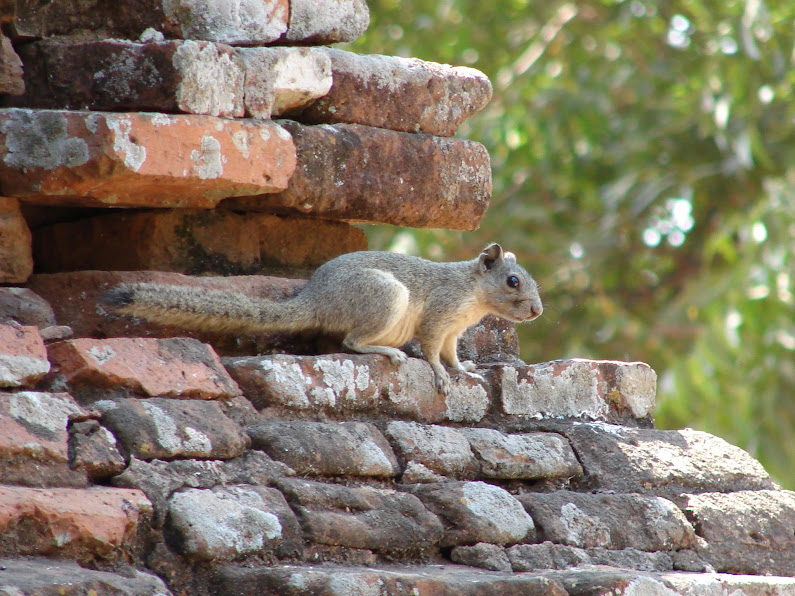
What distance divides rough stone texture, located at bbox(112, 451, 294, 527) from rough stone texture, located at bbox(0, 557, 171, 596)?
0.21m

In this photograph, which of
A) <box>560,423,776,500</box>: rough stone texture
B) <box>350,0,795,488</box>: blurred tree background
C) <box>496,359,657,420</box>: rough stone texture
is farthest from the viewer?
Answer: <box>350,0,795,488</box>: blurred tree background

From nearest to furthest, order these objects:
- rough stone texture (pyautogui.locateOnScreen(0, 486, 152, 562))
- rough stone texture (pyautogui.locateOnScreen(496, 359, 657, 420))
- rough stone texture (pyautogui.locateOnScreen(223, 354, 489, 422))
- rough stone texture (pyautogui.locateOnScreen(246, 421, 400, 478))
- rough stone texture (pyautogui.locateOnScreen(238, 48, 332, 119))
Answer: rough stone texture (pyautogui.locateOnScreen(0, 486, 152, 562)), rough stone texture (pyautogui.locateOnScreen(246, 421, 400, 478)), rough stone texture (pyautogui.locateOnScreen(223, 354, 489, 422)), rough stone texture (pyautogui.locateOnScreen(238, 48, 332, 119)), rough stone texture (pyautogui.locateOnScreen(496, 359, 657, 420))

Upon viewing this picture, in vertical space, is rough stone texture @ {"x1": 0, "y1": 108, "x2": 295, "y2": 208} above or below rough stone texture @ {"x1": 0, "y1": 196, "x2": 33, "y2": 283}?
above

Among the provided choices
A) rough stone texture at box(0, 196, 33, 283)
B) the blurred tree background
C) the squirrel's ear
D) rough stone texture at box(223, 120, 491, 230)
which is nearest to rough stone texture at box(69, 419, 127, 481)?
rough stone texture at box(0, 196, 33, 283)

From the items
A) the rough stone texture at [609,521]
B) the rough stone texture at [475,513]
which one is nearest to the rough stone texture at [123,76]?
the rough stone texture at [475,513]

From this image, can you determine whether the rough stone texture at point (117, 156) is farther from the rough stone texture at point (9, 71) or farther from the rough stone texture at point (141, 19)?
the rough stone texture at point (141, 19)

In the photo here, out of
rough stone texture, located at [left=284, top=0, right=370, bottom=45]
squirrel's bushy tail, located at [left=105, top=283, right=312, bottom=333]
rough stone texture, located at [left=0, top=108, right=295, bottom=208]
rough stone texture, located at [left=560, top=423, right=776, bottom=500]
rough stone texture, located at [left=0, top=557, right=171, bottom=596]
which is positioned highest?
rough stone texture, located at [left=284, top=0, right=370, bottom=45]

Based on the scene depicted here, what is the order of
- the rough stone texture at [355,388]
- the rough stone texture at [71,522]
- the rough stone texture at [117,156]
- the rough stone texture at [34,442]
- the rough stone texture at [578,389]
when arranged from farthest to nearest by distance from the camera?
the rough stone texture at [578,389], the rough stone texture at [355,388], the rough stone texture at [117,156], the rough stone texture at [34,442], the rough stone texture at [71,522]

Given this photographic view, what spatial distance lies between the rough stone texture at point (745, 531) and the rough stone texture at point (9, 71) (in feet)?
8.07

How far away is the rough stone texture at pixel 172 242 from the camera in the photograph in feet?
11.7

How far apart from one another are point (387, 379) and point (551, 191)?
36.0ft

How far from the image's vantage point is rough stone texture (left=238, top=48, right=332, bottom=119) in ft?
11.4

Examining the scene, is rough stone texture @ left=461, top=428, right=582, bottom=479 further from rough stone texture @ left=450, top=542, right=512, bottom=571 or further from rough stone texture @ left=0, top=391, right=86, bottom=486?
rough stone texture @ left=0, top=391, right=86, bottom=486

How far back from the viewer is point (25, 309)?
320 centimetres
